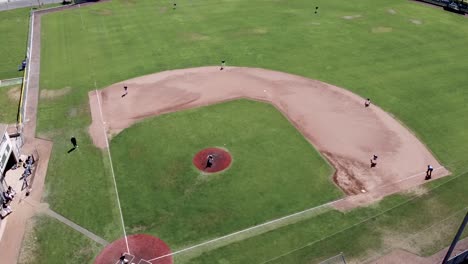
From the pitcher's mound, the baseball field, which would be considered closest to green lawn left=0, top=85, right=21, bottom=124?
the baseball field

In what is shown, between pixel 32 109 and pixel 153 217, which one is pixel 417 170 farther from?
pixel 32 109

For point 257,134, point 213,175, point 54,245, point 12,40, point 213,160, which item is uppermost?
point 12,40

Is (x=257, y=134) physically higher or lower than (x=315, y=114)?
lower

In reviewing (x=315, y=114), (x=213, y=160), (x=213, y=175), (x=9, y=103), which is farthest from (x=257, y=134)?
(x=9, y=103)

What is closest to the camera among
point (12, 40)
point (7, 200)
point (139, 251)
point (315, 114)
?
point (139, 251)

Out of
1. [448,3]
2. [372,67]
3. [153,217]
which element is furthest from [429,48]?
[153,217]

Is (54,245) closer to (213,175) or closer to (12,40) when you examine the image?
(213,175)
